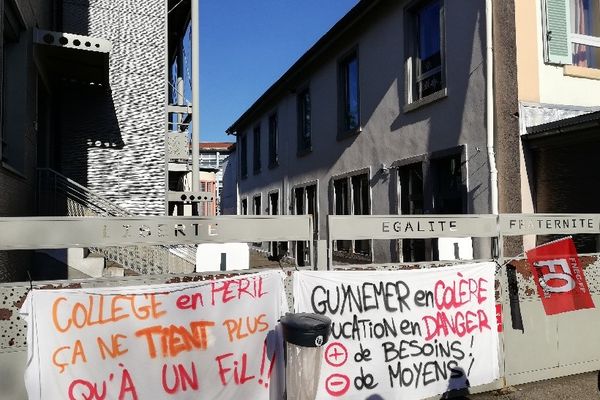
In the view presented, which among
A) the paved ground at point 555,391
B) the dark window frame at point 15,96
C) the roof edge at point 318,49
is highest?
the roof edge at point 318,49

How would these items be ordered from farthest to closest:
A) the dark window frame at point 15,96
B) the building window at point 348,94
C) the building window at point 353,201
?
the building window at point 348,94, the building window at point 353,201, the dark window frame at point 15,96

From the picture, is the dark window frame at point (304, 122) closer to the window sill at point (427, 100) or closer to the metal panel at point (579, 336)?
the window sill at point (427, 100)

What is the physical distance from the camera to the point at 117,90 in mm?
11344

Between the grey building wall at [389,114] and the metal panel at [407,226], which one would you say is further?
the grey building wall at [389,114]

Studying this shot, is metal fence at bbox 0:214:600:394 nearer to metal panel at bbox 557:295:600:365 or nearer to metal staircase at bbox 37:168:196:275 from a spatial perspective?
metal panel at bbox 557:295:600:365

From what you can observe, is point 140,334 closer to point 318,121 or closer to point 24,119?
point 24,119

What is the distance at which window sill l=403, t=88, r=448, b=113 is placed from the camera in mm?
9164

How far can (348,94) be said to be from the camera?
44.8 feet

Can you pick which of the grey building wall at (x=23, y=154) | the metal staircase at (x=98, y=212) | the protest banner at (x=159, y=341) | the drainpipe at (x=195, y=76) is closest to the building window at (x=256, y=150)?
the drainpipe at (x=195, y=76)

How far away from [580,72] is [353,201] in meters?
6.40

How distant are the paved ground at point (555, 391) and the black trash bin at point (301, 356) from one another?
6.38 feet

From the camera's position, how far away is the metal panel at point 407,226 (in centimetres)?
405

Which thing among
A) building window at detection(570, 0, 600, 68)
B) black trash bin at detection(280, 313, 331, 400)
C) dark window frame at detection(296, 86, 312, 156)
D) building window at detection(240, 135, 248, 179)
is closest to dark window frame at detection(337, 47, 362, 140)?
dark window frame at detection(296, 86, 312, 156)

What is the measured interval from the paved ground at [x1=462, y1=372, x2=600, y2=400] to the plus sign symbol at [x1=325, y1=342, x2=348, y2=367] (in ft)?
4.89
